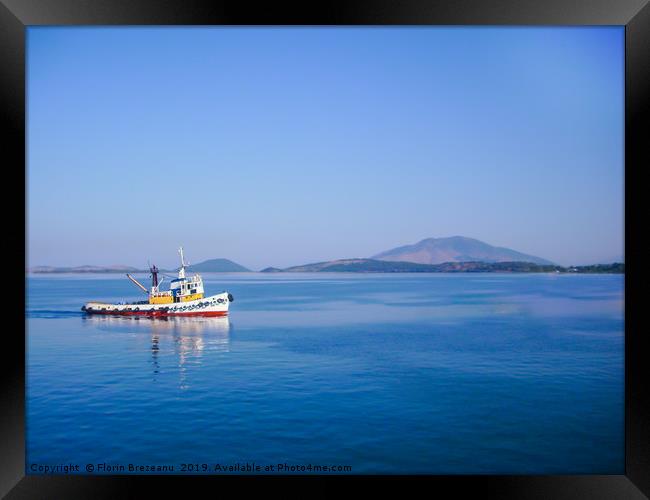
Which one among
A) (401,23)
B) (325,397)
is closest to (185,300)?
(325,397)

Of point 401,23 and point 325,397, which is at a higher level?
point 401,23

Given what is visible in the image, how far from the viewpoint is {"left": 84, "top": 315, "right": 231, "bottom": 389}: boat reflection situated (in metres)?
10.4

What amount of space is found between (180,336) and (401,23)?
11.7 meters

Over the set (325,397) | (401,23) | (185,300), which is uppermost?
(401,23)

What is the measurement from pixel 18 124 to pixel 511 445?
571 cm

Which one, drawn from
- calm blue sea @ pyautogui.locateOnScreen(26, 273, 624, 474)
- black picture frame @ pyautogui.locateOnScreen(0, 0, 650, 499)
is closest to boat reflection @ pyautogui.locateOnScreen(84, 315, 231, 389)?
calm blue sea @ pyautogui.locateOnScreen(26, 273, 624, 474)

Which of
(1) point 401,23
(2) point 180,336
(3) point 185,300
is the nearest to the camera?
(1) point 401,23

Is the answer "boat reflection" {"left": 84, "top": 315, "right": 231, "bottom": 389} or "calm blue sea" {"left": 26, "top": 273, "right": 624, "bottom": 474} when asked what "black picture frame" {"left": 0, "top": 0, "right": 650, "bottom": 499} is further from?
"boat reflection" {"left": 84, "top": 315, "right": 231, "bottom": 389}

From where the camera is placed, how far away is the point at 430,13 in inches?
130

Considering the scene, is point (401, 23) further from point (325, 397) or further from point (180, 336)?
point (180, 336)

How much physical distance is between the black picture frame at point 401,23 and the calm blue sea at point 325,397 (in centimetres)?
152

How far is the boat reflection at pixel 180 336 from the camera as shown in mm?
10438

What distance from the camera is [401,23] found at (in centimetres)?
332

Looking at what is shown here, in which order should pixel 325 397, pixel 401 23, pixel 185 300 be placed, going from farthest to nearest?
pixel 185 300 → pixel 325 397 → pixel 401 23
